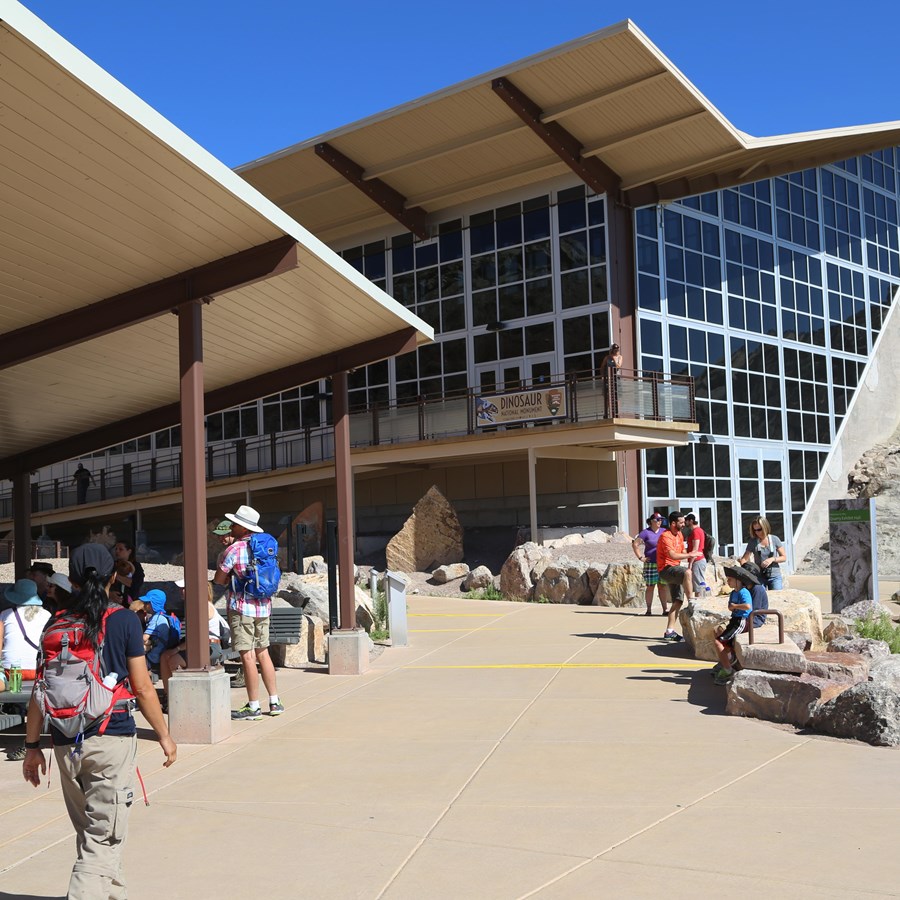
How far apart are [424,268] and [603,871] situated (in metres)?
27.1

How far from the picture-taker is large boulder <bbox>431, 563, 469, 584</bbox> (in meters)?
23.4

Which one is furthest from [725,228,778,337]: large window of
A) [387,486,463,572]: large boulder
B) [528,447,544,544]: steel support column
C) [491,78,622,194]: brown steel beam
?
[387,486,463,572]: large boulder

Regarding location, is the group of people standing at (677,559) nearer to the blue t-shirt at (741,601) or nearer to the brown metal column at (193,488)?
the blue t-shirt at (741,601)

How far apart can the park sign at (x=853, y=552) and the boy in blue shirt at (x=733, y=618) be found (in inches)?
244

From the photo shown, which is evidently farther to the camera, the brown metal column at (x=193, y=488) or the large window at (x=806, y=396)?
the large window at (x=806, y=396)

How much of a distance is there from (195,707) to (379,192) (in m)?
23.2

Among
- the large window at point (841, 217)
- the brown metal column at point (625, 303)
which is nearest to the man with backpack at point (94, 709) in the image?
the brown metal column at point (625, 303)

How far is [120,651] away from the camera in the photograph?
4293 mm

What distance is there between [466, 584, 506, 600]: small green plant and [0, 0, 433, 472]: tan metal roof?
9.60 meters

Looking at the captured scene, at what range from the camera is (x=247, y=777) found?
688cm

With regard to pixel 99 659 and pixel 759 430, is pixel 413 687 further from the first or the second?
pixel 759 430

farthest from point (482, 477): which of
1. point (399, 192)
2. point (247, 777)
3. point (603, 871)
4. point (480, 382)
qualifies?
point (603, 871)

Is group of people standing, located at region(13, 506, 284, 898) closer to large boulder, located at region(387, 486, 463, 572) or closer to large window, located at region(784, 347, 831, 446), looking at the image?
large boulder, located at region(387, 486, 463, 572)

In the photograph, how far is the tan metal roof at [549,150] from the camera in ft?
77.7
